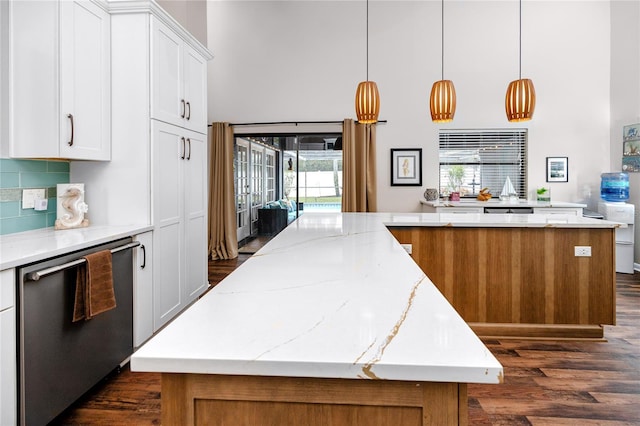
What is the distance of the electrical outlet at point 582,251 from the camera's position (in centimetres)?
289

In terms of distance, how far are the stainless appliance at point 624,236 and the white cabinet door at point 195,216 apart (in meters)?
4.86

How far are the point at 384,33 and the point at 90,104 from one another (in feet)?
14.7

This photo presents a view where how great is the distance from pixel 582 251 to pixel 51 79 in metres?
3.55

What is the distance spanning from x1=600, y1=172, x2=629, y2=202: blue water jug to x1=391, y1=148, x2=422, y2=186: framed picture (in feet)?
7.75

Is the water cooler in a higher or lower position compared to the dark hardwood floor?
higher

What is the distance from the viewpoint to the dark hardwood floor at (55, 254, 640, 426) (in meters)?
1.96

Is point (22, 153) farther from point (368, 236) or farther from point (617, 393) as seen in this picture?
point (617, 393)

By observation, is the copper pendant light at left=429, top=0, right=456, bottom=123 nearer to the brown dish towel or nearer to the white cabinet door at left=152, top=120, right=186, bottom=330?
the white cabinet door at left=152, top=120, right=186, bottom=330

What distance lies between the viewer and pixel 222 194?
19.6ft

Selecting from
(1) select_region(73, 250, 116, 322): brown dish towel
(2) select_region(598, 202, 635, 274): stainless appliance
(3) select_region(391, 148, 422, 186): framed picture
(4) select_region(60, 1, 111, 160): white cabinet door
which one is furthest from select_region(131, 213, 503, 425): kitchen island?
(2) select_region(598, 202, 635, 274): stainless appliance

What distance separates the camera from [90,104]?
97.8 inches

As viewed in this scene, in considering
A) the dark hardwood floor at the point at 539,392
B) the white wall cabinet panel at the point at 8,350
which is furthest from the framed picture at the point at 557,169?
the white wall cabinet panel at the point at 8,350

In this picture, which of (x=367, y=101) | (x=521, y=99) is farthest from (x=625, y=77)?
(x=367, y=101)

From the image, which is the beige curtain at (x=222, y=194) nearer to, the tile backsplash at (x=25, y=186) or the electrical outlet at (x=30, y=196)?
the tile backsplash at (x=25, y=186)
